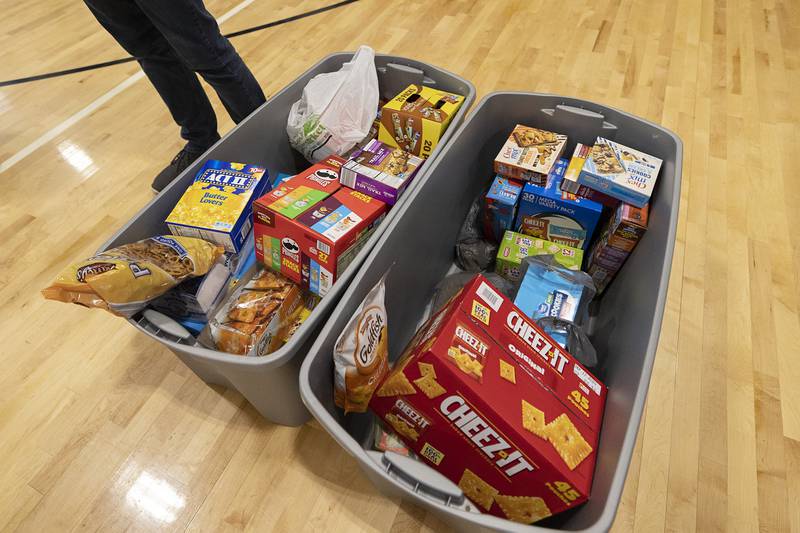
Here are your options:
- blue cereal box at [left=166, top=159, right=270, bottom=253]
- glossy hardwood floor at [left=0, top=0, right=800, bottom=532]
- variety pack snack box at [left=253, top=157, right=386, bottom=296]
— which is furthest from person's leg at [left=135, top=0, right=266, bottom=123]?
glossy hardwood floor at [left=0, top=0, right=800, bottom=532]

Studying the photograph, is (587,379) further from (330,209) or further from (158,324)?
(158,324)

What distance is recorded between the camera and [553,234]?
1041mm

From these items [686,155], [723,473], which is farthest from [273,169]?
[686,155]

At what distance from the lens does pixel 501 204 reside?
1.02 meters

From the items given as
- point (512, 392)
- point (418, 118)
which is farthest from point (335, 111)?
point (512, 392)

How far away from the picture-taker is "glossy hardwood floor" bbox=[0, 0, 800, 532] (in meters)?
0.84

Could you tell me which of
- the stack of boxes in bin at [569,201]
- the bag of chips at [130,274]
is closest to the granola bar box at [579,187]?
the stack of boxes in bin at [569,201]

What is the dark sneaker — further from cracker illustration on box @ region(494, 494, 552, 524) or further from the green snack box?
cracker illustration on box @ region(494, 494, 552, 524)

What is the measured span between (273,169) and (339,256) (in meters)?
0.49

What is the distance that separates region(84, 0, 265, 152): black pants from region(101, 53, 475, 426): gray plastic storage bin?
12cm

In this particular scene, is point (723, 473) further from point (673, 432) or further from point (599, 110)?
point (599, 110)

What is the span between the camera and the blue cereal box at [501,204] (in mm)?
1013

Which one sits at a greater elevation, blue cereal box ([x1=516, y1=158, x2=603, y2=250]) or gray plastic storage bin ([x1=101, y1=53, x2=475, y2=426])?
gray plastic storage bin ([x1=101, y1=53, x2=475, y2=426])

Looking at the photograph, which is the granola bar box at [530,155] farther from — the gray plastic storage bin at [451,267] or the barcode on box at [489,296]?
the barcode on box at [489,296]
